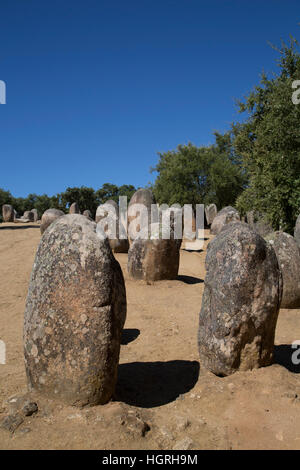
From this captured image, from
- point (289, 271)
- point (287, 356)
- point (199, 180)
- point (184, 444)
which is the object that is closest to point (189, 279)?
point (289, 271)

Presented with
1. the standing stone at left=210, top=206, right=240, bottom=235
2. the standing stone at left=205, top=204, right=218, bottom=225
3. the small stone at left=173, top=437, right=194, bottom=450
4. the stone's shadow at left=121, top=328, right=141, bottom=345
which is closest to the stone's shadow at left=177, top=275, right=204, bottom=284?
the stone's shadow at left=121, top=328, right=141, bottom=345

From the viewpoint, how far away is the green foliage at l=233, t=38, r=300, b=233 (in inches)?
556

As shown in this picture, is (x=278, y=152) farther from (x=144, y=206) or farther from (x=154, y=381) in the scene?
(x=154, y=381)

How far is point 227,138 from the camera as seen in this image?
34.9 meters

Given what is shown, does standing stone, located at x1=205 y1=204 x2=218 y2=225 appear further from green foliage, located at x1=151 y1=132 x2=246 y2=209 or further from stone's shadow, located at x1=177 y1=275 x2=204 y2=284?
stone's shadow, located at x1=177 y1=275 x2=204 y2=284

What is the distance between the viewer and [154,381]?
491cm

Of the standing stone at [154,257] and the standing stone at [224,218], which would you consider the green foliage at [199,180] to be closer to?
the standing stone at [224,218]

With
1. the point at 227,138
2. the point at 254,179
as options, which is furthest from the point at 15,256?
the point at 227,138

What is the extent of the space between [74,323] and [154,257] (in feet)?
24.2

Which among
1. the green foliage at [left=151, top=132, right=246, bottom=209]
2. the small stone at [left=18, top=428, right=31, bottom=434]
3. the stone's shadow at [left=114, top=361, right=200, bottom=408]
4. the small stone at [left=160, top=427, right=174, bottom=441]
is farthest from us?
the green foliage at [left=151, top=132, right=246, bottom=209]

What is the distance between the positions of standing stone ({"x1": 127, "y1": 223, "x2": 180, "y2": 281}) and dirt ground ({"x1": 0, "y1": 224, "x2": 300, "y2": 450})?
368 cm

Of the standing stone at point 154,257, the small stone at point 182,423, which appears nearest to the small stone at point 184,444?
the small stone at point 182,423
